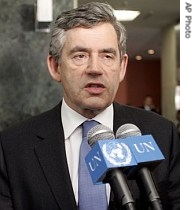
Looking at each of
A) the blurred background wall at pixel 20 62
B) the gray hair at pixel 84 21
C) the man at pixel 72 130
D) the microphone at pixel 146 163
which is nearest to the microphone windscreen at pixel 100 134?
the microphone at pixel 146 163

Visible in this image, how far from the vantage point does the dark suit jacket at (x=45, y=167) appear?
1.33m

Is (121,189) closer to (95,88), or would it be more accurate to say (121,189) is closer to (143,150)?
(143,150)

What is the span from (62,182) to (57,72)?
34 cm

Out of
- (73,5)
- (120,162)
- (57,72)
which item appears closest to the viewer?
(120,162)

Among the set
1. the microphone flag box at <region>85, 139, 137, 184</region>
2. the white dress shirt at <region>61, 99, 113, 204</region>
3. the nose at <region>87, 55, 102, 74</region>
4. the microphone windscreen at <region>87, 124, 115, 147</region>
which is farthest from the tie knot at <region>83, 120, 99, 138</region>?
the microphone flag box at <region>85, 139, 137, 184</region>

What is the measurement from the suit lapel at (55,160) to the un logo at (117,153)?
47cm

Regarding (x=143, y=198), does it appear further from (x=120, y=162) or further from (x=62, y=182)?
(x=62, y=182)

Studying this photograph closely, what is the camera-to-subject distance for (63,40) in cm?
136

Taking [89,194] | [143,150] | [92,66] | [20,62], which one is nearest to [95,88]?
[92,66]

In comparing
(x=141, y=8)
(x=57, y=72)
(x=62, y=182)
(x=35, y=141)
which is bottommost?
(x=62, y=182)

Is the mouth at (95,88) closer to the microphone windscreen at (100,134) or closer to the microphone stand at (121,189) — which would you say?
the microphone windscreen at (100,134)

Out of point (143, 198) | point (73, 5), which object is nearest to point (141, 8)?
point (73, 5)
